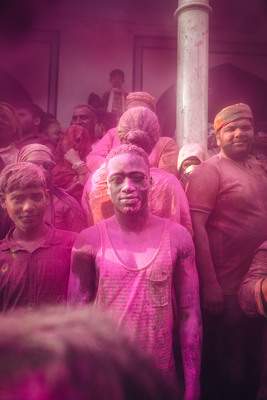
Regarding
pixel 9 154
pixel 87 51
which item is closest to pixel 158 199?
pixel 9 154

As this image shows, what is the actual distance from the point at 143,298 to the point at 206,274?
32.1 inches

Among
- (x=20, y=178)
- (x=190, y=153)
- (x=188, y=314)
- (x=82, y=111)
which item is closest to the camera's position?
(x=188, y=314)

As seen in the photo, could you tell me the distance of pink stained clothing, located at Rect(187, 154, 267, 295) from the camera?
120 inches

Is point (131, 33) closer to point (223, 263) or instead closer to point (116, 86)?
point (116, 86)

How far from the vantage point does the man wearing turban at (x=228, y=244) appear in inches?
115

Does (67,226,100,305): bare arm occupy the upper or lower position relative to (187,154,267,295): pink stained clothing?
lower

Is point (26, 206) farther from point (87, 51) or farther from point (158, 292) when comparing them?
point (87, 51)

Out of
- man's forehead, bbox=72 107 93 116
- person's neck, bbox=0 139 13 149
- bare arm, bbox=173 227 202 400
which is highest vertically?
man's forehead, bbox=72 107 93 116

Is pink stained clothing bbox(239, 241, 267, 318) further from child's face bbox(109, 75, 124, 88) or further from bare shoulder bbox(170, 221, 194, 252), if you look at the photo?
child's face bbox(109, 75, 124, 88)

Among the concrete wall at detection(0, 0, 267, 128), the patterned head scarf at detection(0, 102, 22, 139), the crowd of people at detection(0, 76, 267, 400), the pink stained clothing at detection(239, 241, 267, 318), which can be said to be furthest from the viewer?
the concrete wall at detection(0, 0, 267, 128)

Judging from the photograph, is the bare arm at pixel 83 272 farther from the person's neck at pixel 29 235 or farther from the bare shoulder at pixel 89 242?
the person's neck at pixel 29 235

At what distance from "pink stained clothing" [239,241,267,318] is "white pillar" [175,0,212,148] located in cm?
234

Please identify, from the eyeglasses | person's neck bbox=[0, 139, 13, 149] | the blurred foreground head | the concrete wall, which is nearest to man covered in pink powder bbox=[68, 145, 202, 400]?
the eyeglasses

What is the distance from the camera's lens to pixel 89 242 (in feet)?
7.72
